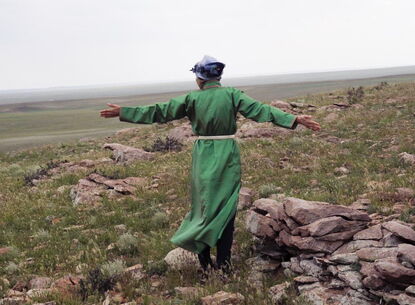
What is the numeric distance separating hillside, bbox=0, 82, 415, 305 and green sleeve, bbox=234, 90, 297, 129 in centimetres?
212

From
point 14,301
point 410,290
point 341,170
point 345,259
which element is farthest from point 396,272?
point 341,170

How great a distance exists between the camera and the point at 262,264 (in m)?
6.58

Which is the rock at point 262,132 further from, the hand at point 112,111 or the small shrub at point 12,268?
the small shrub at point 12,268

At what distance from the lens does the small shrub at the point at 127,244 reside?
8250 millimetres

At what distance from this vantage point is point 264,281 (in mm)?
5992

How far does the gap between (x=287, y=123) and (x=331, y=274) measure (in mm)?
2128

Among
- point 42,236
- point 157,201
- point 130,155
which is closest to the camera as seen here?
point 42,236

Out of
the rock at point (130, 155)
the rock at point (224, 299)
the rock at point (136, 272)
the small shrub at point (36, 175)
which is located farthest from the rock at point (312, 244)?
the small shrub at point (36, 175)

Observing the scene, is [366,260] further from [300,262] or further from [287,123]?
[287,123]

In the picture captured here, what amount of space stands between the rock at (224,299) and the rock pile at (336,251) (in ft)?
1.42

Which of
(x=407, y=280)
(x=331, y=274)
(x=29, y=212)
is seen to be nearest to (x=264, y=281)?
(x=331, y=274)

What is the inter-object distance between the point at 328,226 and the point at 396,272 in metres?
1.46

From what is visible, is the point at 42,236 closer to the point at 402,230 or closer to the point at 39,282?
the point at 39,282

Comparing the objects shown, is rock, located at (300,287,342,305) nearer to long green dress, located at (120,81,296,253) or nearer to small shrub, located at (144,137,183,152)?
long green dress, located at (120,81,296,253)
